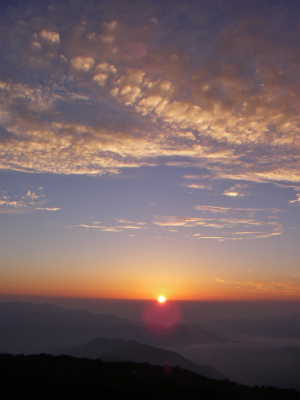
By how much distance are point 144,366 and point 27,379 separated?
9.49m

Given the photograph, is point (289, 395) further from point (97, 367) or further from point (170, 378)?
point (97, 367)

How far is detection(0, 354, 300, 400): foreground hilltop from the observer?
17078 mm

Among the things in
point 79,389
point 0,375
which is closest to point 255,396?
point 79,389

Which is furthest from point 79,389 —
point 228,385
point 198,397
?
point 228,385

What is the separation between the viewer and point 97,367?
23.0m

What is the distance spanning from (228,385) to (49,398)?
40.1ft

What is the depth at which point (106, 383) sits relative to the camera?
1884 centimetres

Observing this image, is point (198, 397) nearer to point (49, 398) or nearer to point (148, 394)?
point (148, 394)

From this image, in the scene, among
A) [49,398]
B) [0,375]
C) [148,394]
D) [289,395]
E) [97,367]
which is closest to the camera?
[49,398]

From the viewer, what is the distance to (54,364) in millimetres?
23438

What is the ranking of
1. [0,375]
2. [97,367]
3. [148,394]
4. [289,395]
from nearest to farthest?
[148,394], [0,375], [289,395], [97,367]

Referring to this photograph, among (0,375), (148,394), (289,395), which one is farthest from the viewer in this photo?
(289,395)

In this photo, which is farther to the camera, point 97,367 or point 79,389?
point 97,367

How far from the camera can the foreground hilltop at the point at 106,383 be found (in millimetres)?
17078
